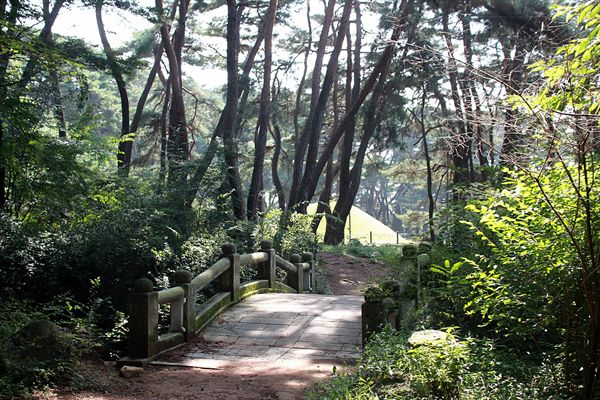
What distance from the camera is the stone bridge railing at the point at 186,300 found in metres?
7.41

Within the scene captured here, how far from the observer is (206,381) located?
6812mm

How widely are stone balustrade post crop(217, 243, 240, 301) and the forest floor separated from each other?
9.36ft

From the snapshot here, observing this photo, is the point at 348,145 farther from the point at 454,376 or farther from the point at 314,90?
the point at 454,376

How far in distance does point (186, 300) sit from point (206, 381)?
1.83 metres

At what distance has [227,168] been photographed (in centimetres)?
1534

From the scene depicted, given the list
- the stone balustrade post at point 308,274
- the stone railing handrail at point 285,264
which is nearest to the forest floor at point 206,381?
the stone railing handrail at point 285,264

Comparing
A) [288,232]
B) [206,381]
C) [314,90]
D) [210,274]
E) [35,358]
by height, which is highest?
[314,90]

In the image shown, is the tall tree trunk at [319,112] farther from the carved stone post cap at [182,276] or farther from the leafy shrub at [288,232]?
the carved stone post cap at [182,276]

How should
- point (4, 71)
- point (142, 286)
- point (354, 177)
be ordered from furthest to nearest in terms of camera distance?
point (354, 177), point (4, 71), point (142, 286)

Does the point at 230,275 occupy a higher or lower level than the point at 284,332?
higher

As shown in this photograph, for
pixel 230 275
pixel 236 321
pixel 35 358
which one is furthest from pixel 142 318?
pixel 230 275

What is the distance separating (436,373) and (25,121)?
9384 mm

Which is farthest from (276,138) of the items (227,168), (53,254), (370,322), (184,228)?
(370,322)

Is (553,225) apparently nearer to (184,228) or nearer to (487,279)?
(487,279)
